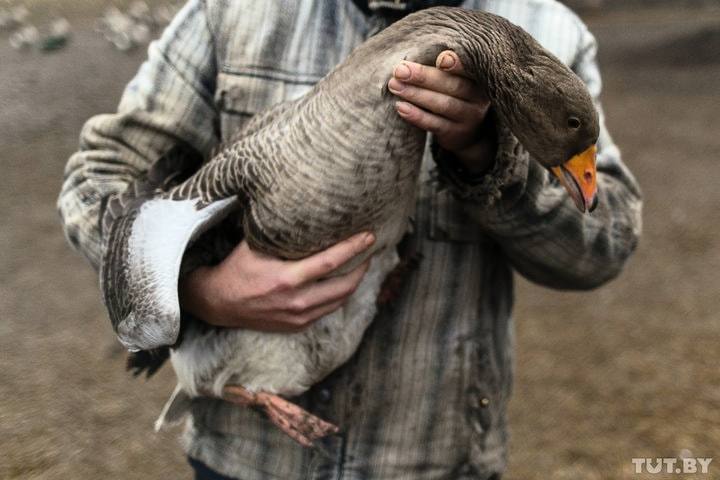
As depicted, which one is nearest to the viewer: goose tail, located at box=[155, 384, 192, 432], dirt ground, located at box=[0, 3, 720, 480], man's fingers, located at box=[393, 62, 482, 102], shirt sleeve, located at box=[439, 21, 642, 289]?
man's fingers, located at box=[393, 62, 482, 102]

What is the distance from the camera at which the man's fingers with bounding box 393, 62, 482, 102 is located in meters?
1.08

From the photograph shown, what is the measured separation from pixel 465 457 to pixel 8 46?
258 cm

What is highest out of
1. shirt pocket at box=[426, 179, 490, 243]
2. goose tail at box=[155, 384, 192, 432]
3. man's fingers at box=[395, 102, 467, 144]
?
man's fingers at box=[395, 102, 467, 144]

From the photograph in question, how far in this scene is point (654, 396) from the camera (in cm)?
354

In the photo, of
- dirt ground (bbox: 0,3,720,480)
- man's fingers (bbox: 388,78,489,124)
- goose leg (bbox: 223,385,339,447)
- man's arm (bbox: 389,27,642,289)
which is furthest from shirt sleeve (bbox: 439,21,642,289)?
dirt ground (bbox: 0,3,720,480)

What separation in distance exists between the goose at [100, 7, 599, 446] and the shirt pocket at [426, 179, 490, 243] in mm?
95

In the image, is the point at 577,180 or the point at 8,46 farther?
the point at 8,46

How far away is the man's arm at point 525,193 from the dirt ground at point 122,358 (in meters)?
2.01

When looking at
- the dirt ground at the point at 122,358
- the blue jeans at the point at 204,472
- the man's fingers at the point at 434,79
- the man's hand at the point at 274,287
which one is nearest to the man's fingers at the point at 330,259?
the man's hand at the point at 274,287

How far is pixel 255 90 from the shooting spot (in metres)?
1.43

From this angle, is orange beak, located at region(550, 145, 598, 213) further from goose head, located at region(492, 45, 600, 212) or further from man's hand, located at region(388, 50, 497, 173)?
man's hand, located at region(388, 50, 497, 173)

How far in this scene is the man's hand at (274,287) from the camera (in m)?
1.26

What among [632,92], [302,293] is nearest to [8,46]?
[302,293]

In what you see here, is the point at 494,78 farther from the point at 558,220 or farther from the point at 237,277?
the point at 237,277
